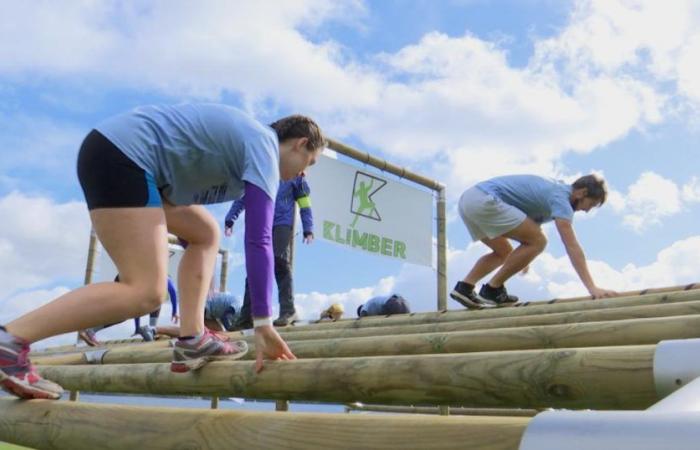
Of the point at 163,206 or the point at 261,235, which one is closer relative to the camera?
the point at 261,235

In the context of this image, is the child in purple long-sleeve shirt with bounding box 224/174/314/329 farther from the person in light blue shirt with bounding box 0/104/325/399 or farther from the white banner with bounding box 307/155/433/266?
the person in light blue shirt with bounding box 0/104/325/399

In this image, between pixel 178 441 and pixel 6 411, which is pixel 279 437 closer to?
pixel 178 441

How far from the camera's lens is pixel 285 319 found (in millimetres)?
6578

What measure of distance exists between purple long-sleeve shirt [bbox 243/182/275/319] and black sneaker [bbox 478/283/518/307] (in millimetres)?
3988

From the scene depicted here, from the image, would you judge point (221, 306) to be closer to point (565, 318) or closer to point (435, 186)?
point (435, 186)

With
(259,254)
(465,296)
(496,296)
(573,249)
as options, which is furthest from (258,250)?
(496,296)

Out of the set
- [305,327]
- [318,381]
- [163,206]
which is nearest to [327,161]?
[305,327]

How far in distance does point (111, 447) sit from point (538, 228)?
4.46 meters

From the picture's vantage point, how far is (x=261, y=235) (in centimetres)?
Answer: 254

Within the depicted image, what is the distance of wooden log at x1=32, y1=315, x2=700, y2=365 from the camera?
2.56 metres

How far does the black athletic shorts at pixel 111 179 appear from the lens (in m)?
2.58

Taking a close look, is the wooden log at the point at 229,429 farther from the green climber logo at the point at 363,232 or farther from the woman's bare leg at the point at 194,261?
the green climber logo at the point at 363,232

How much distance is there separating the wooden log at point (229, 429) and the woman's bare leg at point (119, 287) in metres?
0.29

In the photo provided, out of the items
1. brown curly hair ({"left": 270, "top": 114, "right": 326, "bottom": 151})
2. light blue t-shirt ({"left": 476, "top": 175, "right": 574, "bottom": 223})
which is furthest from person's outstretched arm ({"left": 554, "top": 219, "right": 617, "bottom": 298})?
brown curly hair ({"left": 270, "top": 114, "right": 326, "bottom": 151})
